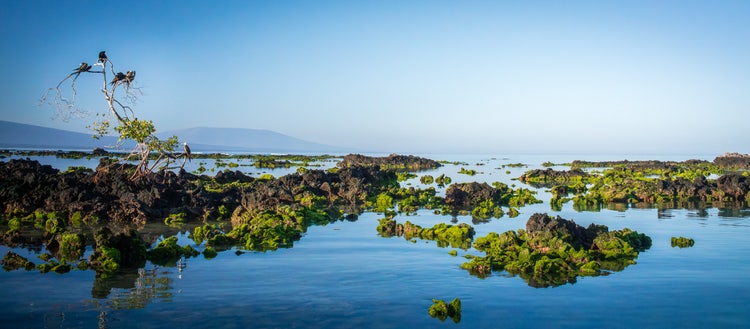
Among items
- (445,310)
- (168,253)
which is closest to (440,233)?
(445,310)

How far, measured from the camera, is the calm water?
789cm

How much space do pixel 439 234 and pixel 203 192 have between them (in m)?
9.77

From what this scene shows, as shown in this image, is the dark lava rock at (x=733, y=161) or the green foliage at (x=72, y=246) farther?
the dark lava rock at (x=733, y=161)

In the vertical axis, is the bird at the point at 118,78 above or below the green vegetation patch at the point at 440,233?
above

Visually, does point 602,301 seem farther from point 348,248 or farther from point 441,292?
point 348,248

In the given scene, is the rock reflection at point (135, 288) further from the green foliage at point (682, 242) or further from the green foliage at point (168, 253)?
the green foliage at point (682, 242)

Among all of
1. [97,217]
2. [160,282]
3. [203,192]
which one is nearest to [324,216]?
[203,192]

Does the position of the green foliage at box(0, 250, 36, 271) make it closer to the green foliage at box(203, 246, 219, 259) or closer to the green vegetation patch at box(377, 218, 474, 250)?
the green foliage at box(203, 246, 219, 259)

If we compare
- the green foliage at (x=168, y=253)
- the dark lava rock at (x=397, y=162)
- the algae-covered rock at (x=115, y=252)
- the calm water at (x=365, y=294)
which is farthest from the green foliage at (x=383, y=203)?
the dark lava rock at (x=397, y=162)

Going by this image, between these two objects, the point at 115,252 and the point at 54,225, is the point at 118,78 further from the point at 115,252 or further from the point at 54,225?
the point at 115,252

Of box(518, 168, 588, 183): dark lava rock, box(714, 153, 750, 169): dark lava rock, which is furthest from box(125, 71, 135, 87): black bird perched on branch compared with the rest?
box(714, 153, 750, 169): dark lava rock

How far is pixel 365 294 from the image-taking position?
9.28m

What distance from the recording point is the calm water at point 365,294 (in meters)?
7.89

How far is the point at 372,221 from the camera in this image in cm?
1848
